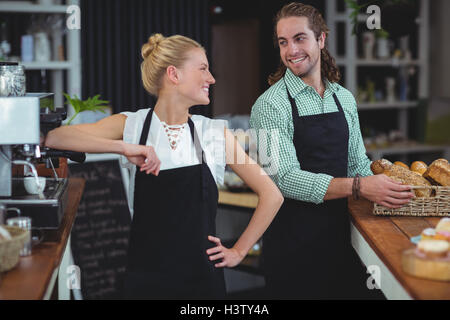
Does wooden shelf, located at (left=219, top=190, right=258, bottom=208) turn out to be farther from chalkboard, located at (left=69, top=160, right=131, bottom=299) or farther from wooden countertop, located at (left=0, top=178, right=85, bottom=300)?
wooden countertop, located at (left=0, top=178, right=85, bottom=300)

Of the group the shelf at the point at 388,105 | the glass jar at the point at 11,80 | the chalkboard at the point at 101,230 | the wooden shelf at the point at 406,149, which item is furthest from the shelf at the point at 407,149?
the glass jar at the point at 11,80

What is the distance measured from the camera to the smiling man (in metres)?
2.36

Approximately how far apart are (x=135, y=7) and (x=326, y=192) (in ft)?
9.39

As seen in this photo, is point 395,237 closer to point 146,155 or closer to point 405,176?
point 405,176

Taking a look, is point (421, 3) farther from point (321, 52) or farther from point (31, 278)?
point (31, 278)

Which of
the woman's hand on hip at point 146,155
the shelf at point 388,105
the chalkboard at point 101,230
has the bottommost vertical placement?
the chalkboard at point 101,230

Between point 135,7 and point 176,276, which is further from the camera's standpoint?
point 135,7

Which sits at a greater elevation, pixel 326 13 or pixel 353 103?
pixel 326 13

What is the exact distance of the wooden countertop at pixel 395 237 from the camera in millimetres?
1448

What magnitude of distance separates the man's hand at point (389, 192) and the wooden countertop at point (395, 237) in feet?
0.20

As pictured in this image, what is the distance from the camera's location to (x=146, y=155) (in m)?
1.83

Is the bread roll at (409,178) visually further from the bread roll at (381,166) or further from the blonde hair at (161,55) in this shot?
the blonde hair at (161,55)

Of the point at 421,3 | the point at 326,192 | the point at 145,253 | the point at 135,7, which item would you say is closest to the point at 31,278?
the point at 145,253

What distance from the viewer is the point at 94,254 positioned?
3.88 metres
